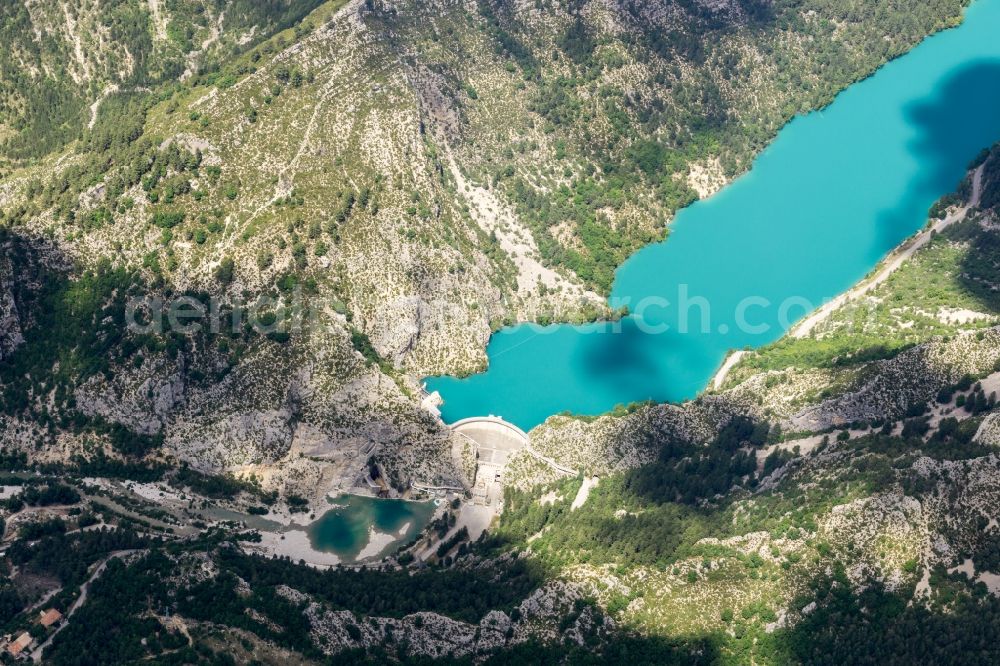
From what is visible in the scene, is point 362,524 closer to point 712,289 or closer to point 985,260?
point 712,289

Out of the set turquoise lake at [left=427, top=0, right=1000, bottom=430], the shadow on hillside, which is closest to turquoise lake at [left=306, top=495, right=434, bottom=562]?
turquoise lake at [left=427, top=0, right=1000, bottom=430]

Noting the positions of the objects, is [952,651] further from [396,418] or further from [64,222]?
[64,222]

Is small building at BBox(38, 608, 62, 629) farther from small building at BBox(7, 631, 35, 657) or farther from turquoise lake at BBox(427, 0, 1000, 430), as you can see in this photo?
turquoise lake at BBox(427, 0, 1000, 430)

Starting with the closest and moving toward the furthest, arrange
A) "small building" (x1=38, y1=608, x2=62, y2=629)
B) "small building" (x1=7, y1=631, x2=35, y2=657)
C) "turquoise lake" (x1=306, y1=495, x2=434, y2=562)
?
"small building" (x1=7, y1=631, x2=35, y2=657) → "small building" (x1=38, y1=608, x2=62, y2=629) → "turquoise lake" (x1=306, y1=495, x2=434, y2=562)

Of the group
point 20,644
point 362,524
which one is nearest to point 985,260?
point 362,524

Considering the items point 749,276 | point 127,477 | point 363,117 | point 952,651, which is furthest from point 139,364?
point 952,651
